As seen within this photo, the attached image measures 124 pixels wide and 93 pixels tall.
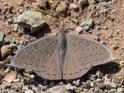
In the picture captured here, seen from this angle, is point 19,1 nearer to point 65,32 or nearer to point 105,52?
point 65,32

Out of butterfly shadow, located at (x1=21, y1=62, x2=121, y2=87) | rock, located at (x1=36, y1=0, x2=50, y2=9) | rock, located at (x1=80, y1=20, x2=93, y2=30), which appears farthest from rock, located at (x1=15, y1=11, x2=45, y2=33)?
butterfly shadow, located at (x1=21, y1=62, x2=121, y2=87)

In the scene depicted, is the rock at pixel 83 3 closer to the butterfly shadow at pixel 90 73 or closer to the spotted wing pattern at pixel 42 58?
the spotted wing pattern at pixel 42 58

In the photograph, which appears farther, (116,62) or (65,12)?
(65,12)

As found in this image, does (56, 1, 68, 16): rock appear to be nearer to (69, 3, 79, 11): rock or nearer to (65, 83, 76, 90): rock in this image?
(69, 3, 79, 11): rock

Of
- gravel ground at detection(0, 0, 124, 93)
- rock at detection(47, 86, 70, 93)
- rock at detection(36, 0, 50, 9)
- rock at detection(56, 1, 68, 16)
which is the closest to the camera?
rock at detection(47, 86, 70, 93)

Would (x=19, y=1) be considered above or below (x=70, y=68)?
above

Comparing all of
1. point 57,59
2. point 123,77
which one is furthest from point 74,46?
point 123,77
